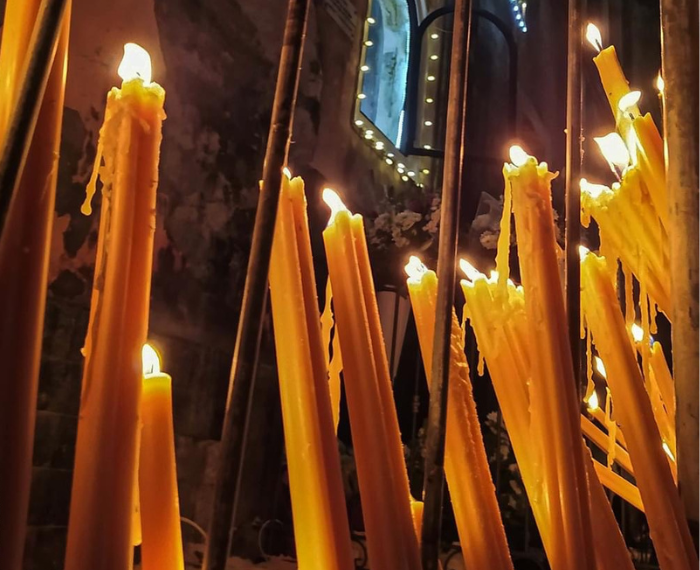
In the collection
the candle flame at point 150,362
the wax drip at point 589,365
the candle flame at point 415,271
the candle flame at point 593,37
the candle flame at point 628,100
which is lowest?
the candle flame at point 150,362

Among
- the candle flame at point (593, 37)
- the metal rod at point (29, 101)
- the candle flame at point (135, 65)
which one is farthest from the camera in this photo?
the candle flame at point (593, 37)

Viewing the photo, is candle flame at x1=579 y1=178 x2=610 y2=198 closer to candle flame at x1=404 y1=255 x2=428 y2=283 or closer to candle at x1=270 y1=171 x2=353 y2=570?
candle flame at x1=404 y1=255 x2=428 y2=283

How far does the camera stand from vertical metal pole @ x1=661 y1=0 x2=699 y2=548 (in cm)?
40

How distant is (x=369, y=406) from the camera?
0.37 m

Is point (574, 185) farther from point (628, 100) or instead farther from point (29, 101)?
point (29, 101)

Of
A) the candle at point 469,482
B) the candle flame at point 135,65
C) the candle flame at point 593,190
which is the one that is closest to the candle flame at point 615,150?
the candle flame at point 593,190

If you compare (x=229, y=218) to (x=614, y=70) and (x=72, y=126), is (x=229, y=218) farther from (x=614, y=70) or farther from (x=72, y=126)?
(x=614, y=70)

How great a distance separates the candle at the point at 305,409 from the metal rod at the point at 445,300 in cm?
5

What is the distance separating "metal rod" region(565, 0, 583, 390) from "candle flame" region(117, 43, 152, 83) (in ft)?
1.01

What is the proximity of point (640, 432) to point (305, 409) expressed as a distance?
0.21 meters

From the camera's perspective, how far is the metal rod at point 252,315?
29 centimetres

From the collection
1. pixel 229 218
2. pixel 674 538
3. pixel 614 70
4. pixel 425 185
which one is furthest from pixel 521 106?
pixel 674 538

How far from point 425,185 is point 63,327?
7.05 feet

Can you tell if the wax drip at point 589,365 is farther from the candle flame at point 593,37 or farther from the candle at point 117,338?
the candle at point 117,338
